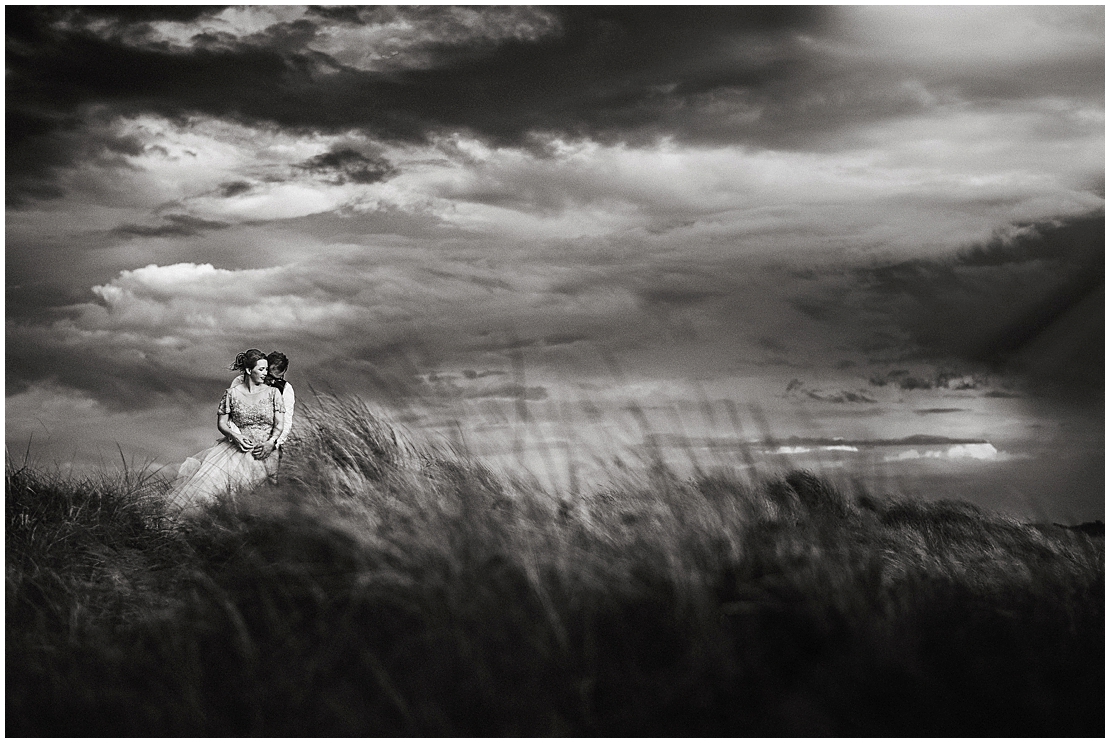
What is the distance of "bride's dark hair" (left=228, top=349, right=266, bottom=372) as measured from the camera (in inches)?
291

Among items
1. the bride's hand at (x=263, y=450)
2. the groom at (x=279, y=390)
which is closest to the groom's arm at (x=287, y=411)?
the groom at (x=279, y=390)

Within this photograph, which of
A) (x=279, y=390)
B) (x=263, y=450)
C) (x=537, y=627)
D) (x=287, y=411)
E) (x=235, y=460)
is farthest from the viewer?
(x=279, y=390)

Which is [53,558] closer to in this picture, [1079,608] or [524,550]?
[524,550]

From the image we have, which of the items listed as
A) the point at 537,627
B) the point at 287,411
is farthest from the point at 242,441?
the point at 537,627

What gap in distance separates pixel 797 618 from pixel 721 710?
0.49 metres

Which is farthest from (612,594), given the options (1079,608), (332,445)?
(332,445)

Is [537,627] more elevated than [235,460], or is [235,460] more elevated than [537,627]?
[235,460]

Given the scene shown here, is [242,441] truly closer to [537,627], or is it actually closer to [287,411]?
[287,411]

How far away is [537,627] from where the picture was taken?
3.74 metres

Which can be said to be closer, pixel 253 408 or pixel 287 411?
pixel 287 411

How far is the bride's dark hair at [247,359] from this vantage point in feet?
24.3

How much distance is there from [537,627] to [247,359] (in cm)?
443

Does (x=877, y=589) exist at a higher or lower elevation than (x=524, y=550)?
lower

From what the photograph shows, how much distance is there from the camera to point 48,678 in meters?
4.02
